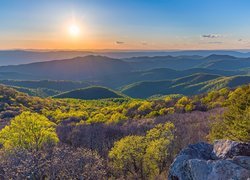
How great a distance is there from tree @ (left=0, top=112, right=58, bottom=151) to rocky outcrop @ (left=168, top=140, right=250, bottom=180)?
137ft

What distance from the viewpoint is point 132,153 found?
153ft

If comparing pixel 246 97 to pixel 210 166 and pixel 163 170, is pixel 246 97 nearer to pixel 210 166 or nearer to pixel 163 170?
pixel 163 170

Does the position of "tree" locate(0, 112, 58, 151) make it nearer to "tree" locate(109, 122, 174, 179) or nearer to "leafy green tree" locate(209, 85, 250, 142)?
"tree" locate(109, 122, 174, 179)

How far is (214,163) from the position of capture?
51.9 ft

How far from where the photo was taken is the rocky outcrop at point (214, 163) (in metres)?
15.1

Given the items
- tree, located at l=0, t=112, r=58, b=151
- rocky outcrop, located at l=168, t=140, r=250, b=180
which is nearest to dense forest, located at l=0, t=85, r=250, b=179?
tree, located at l=0, t=112, r=58, b=151

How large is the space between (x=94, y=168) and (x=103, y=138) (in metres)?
53.1

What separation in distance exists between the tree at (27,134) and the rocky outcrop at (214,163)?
1647 inches

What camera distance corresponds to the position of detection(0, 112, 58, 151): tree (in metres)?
54.9

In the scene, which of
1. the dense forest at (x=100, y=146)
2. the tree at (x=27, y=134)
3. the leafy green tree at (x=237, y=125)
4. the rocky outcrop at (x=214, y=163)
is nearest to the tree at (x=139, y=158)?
the dense forest at (x=100, y=146)

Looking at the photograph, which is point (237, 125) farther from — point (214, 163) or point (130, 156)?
point (130, 156)

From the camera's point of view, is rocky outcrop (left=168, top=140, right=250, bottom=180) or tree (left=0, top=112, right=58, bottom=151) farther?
tree (left=0, top=112, right=58, bottom=151)

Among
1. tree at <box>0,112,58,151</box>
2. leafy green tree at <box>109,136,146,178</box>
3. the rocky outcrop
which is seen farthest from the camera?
tree at <box>0,112,58,151</box>

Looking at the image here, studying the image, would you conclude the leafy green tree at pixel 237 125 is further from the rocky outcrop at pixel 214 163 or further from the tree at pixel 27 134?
the tree at pixel 27 134
